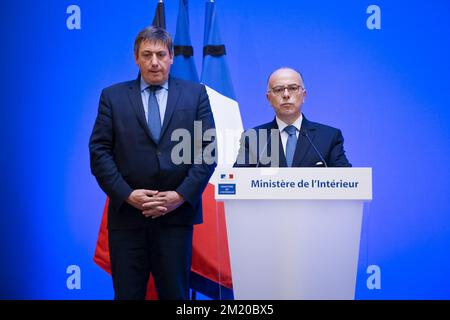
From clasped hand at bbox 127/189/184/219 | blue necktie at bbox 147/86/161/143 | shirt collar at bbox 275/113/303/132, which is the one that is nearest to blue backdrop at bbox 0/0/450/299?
shirt collar at bbox 275/113/303/132

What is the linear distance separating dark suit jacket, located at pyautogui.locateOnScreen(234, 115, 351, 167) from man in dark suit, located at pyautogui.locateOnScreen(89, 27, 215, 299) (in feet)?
0.64

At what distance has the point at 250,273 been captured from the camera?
2268 mm

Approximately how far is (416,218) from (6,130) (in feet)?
10.1

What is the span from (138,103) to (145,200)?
1.67 ft

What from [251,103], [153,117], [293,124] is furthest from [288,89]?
[251,103]

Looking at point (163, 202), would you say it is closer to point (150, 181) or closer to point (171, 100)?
point (150, 181)

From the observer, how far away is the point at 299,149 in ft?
8.93

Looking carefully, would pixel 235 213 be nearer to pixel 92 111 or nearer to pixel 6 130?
pixel 92 111

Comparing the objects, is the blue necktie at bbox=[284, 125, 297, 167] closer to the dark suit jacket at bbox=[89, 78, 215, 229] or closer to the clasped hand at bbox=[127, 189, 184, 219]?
the dark suit jacket at bbox=[89, 78, 215, 229]

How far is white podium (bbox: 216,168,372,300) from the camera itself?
223 centimetres

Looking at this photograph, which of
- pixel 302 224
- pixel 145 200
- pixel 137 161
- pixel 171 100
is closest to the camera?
pixel 302 224
